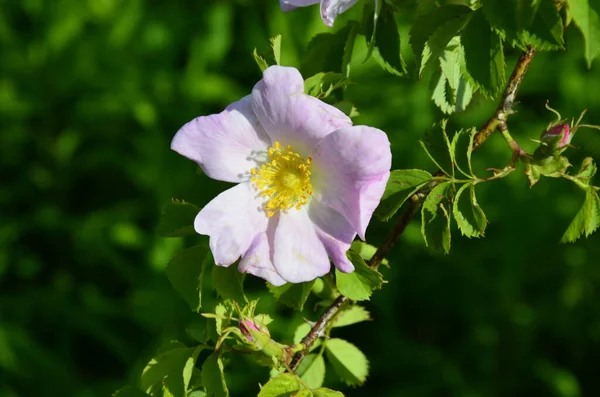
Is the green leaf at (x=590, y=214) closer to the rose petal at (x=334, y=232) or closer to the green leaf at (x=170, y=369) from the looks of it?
the rose petal at (x=334, y=232)

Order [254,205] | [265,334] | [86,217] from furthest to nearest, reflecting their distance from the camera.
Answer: [86,217]
[254,205]
[265,334]

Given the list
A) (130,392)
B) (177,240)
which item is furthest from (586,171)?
(177,240)

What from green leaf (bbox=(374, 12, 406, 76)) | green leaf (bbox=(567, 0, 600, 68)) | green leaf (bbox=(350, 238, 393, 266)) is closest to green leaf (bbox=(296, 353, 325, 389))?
green leaf (bbox=(350, 238, 393, 266))

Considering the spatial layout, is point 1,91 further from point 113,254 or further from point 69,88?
point 113,254

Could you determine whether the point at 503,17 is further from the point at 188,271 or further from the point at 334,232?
the point at 188,271

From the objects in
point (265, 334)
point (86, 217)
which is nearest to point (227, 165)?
point (265, 334)

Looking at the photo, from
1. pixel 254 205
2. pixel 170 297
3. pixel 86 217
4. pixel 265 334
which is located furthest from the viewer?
pixel 86 217

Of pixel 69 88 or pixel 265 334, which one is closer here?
pixel 265 334

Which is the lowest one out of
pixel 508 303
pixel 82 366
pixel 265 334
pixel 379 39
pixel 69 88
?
pixel 82 366
